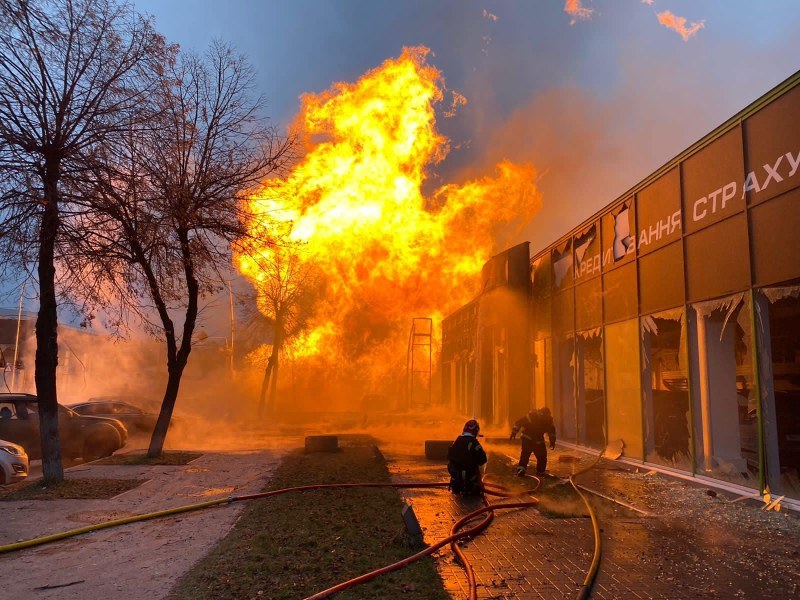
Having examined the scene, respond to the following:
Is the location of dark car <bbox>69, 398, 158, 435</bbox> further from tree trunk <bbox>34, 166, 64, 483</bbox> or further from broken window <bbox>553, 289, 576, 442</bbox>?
broken window <bbox>553, 289, 576, 442</bbox>

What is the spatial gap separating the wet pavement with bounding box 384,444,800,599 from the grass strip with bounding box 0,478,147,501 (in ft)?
17.7

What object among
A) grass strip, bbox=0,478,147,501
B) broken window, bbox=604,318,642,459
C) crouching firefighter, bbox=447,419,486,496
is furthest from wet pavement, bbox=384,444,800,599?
grass strip, bbox=0,478,147,501

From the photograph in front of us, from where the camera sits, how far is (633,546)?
6.38m

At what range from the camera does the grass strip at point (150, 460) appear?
1348 centimetres

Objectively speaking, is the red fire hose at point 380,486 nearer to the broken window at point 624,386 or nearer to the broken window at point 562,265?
the broken window at point 624,386

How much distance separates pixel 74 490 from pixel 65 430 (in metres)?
5.45

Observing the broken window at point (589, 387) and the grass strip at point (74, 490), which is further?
the broken window at point (589, 387)

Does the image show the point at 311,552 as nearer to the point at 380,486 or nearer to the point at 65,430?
the point at 380,486

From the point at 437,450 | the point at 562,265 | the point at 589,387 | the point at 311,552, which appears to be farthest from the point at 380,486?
the point at 562,265

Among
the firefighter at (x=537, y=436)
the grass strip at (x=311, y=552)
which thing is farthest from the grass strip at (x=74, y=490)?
the firefighter at (x=537, y=436)

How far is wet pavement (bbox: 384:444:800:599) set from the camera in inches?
200

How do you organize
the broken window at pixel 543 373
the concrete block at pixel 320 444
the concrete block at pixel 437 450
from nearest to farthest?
the concrete block at pixel 437 450 < the concrete block at pixel 320 444 < the broken window at pixel 543 373

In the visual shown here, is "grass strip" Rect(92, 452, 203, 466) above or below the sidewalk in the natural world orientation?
below

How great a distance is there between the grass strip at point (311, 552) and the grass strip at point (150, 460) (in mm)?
5588
